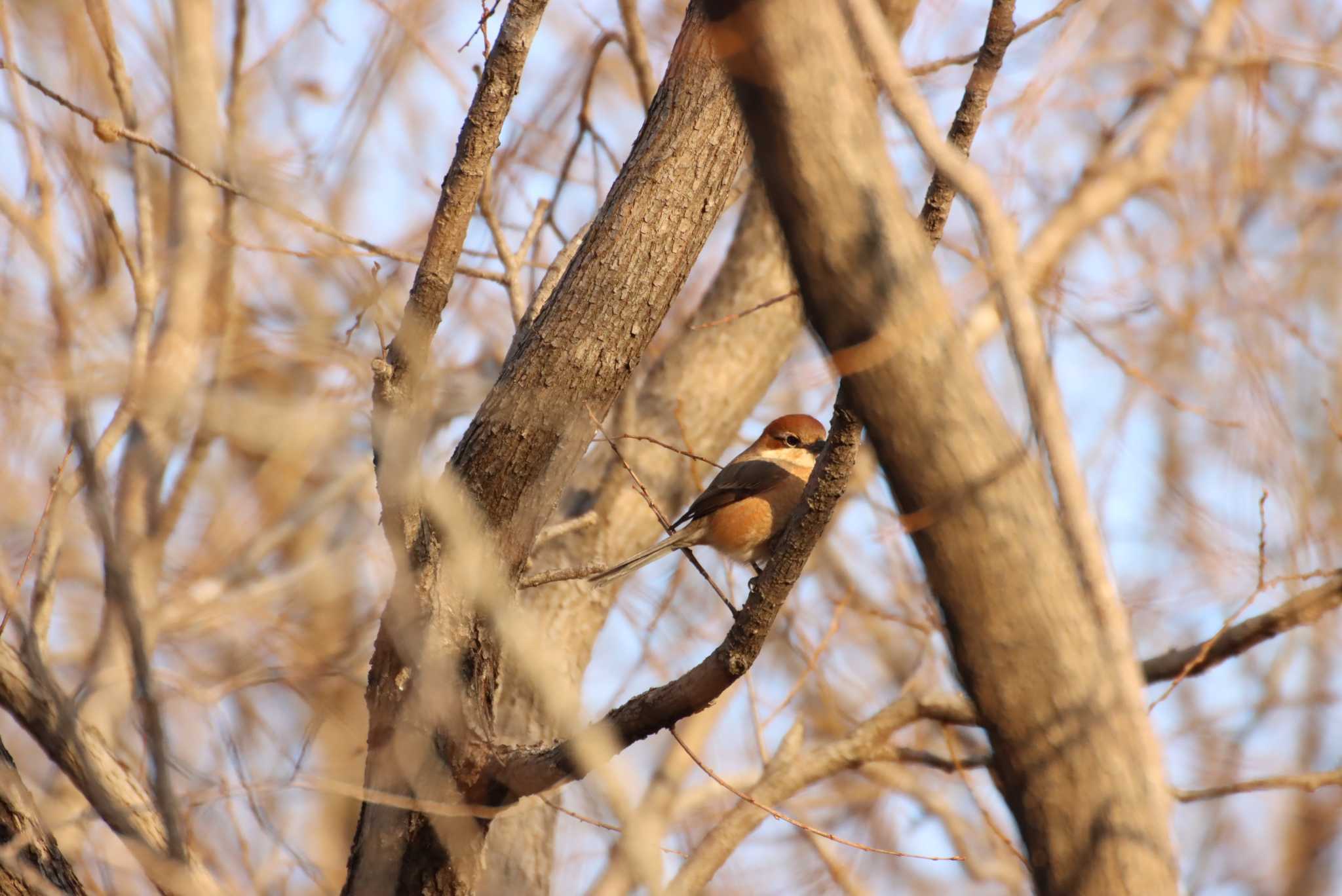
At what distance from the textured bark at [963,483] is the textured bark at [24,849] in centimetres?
224

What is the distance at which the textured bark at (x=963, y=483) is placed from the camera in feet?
5.20

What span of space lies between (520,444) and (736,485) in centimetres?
228

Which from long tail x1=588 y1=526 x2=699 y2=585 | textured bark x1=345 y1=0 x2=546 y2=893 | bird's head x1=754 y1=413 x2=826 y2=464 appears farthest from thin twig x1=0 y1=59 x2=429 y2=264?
bird's head x1=754 y1=413 x2=826 y2=464

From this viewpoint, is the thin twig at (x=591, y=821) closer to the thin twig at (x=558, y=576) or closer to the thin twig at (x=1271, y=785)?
the thin twig at (x=558, y=576)

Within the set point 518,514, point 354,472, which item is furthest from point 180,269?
point 518,514

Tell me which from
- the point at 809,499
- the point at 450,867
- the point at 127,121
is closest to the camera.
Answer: the point at 809,499

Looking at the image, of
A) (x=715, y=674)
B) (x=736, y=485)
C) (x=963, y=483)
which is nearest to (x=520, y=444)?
(x=715, y=674)

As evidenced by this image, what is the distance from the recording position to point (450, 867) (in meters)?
3.15

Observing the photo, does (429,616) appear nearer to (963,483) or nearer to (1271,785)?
(963,483)

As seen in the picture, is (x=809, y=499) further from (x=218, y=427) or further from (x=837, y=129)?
(x=218, y=427)

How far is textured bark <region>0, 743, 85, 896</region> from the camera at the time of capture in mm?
2650

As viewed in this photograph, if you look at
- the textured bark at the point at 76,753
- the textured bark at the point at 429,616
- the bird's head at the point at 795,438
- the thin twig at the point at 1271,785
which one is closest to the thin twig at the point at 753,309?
the bird's head at the point at 795,438

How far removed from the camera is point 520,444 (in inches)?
130

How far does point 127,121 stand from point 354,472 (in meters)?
2.52
